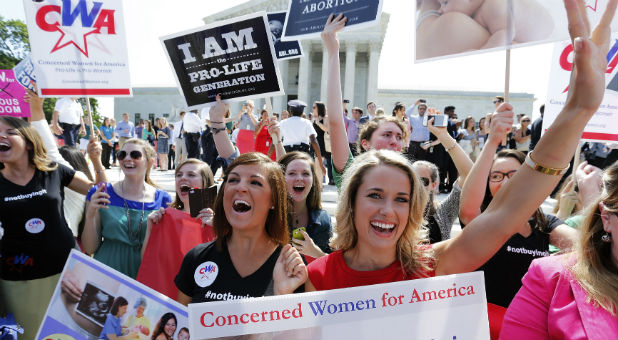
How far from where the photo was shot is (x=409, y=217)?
74.9 inches

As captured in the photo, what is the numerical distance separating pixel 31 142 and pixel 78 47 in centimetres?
117

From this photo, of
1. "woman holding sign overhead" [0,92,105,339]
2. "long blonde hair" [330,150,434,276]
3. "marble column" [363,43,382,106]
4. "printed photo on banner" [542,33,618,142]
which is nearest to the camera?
"long blonde hair" [330,150,434,276]

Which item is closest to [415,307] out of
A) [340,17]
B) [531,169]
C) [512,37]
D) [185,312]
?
[531,169]

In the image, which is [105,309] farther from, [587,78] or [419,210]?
[587,78]

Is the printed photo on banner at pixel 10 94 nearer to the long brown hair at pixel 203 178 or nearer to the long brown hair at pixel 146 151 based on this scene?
the long brown hair at pixel 146 151

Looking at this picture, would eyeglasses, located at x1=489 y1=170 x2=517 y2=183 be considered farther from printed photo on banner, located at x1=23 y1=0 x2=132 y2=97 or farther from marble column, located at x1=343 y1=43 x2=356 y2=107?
marble column, located at x1=343 y1=43 x2=356 y2=107

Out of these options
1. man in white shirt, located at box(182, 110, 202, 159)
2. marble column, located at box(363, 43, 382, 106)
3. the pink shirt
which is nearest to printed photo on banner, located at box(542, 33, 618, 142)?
the pink shirt

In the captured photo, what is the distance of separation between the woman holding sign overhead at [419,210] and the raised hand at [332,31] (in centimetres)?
140

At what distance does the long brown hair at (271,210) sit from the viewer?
2229 millimetres

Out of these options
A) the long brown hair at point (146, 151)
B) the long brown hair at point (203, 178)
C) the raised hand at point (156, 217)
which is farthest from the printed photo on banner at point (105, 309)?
the long brown hair at point (146, 151)

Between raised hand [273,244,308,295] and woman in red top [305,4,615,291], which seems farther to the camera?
raised hand [273,244,308,295]

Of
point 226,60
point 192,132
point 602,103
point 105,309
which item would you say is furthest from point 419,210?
point 192,132

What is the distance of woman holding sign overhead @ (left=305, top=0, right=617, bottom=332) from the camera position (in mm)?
1412

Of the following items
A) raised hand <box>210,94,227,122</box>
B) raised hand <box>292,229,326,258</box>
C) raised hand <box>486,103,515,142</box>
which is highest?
raised hand <box>210,94,227,122</box>
